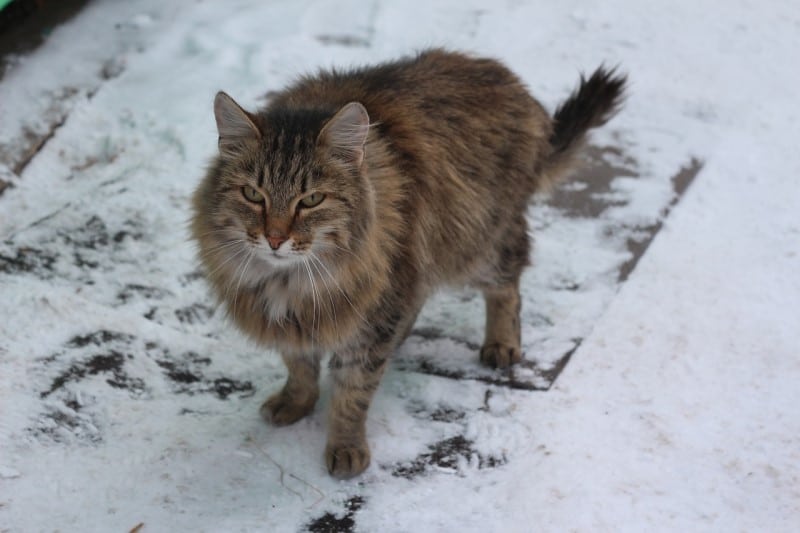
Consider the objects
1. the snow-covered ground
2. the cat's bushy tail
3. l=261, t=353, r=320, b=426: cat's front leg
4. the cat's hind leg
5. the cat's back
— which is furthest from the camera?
the cat's bushy tail

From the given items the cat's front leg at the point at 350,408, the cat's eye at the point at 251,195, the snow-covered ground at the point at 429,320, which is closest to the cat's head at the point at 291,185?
the cat's eye at the point at 251,195

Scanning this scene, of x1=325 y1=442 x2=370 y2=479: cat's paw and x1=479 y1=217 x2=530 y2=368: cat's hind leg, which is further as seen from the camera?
x1=479 y1=217 x2=530 y2=368: cat's hind leg

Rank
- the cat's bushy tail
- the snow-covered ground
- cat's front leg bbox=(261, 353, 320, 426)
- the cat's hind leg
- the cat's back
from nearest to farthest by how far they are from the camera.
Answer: the snow-covered ground → the cat's back → cat's front leg bbox=(261, 353, 320, 426) → the cat's hind leg → the cat's bushy tail

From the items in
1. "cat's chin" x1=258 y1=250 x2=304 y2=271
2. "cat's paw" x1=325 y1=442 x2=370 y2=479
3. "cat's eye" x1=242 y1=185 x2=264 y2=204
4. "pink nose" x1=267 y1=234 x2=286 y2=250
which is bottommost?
"cat's paw" x1=325 y1=442 x2=370 y2=479

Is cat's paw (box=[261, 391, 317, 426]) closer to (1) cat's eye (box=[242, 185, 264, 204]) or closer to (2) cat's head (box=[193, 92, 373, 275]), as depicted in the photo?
(2) cat's head (box=[193, 92, 373, 275])

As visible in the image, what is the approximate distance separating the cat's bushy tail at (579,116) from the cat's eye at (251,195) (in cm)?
134

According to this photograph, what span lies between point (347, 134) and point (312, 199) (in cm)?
21

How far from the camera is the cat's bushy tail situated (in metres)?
3.63

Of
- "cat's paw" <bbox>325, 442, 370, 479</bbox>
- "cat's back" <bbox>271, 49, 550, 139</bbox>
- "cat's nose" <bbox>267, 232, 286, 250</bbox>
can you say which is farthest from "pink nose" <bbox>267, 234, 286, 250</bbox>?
"cat's paw" <bbox>325, 442, 370, 479</bbox>

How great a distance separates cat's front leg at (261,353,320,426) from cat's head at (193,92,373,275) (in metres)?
0.55

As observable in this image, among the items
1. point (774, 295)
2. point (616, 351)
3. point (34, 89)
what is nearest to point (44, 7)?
point (34, 89)

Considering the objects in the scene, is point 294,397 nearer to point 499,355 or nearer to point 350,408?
point 350,408

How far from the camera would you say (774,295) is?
12.4 ft

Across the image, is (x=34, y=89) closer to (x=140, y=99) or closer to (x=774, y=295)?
(x=140, y=99)
